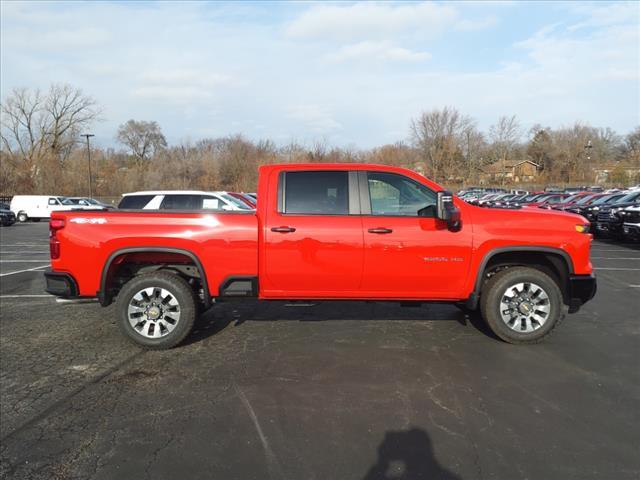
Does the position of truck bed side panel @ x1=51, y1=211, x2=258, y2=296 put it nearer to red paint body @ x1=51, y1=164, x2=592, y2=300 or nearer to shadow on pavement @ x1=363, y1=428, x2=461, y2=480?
red paint body @ x1=51, y1=164, x2=592, y2=300

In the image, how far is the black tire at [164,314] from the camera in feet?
15.0

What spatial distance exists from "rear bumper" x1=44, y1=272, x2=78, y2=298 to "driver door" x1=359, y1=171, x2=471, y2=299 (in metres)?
3.14

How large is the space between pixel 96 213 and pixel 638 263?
39.1 feet

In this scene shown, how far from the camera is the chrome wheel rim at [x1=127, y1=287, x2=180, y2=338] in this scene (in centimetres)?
461

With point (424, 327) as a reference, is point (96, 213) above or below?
above

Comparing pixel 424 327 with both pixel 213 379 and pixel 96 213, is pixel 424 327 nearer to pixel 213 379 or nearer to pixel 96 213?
pixel 213 379

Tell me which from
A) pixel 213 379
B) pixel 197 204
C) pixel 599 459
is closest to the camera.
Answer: pixel 599 459

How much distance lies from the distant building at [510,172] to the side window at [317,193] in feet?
223

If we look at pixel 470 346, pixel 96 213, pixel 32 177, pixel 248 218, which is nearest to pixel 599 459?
pixel 470 346

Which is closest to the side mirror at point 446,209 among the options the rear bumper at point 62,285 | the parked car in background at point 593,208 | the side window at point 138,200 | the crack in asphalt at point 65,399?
the crack in asphalt at point 65,399

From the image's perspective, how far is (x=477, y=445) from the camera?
295 cm

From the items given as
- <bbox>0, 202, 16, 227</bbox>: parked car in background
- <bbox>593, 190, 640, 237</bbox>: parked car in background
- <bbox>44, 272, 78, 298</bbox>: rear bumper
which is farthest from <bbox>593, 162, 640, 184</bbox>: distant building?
<bbox>44, 272, 78, 298</bbox>: rear bumper

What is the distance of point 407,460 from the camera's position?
9.18ft

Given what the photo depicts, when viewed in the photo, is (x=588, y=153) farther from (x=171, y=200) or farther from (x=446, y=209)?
(x=446, y=209)
